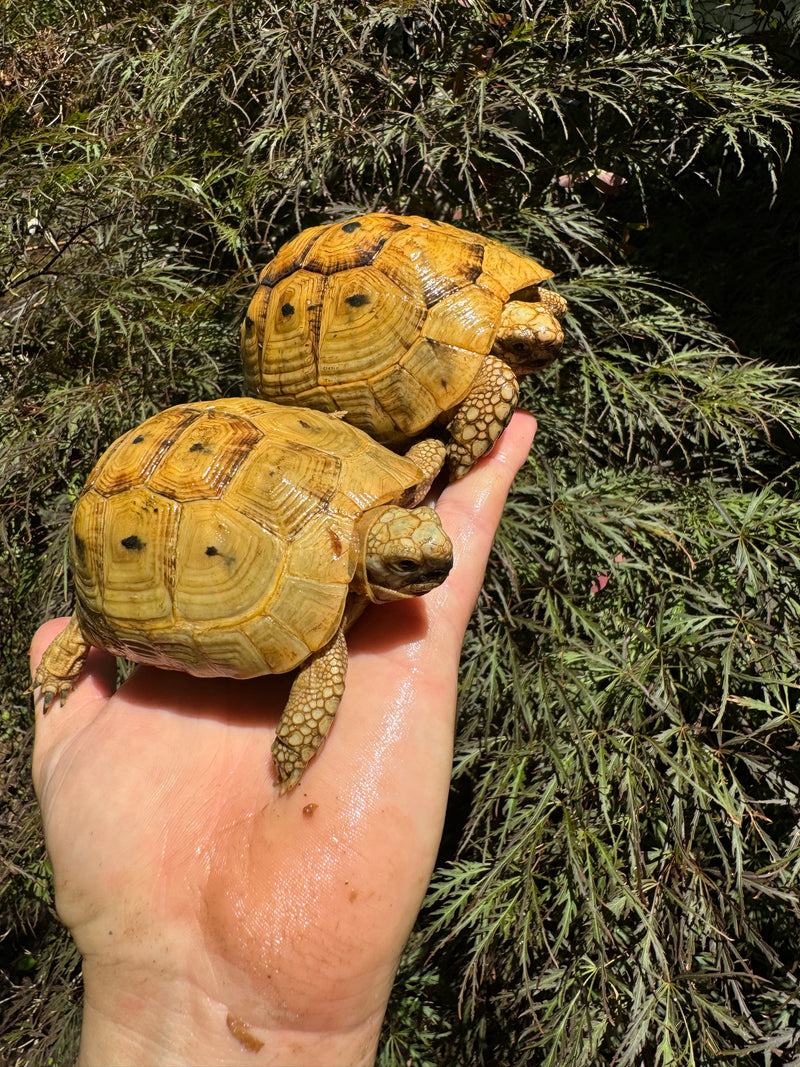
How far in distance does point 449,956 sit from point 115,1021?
109cm

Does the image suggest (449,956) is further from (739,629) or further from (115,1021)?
(739,629)

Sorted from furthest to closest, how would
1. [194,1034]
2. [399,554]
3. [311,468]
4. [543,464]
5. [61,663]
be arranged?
[543,464]
[61,663]
[311,468]
[399,554]
[194,1034]

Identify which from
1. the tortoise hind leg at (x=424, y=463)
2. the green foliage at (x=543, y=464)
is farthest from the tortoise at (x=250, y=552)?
the green foliage at (x=543, y=464)

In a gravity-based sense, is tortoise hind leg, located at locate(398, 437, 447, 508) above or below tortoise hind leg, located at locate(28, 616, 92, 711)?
above

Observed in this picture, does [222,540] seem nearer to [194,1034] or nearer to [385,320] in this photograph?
[385,320]

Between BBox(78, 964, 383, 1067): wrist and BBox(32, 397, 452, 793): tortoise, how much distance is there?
Answer: 0.50 meters

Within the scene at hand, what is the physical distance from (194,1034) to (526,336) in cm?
197

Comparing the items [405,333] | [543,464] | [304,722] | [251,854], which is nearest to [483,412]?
[405,333]

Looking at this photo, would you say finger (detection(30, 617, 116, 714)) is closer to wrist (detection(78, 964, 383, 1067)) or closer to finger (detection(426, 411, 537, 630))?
wrist (detection(78, 964, 383, 1067))

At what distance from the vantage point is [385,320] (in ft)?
7.32

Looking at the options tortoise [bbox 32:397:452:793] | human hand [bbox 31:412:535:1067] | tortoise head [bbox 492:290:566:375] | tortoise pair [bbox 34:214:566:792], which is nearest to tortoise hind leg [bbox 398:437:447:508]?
tortoise pair [bbox 34:214:566:792]

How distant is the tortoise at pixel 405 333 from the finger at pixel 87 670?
971mm

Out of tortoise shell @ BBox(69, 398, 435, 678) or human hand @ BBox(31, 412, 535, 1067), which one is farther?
tortoise shell @ BBox(69, 398, 435, 678)

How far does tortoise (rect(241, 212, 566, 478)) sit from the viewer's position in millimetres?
2225
